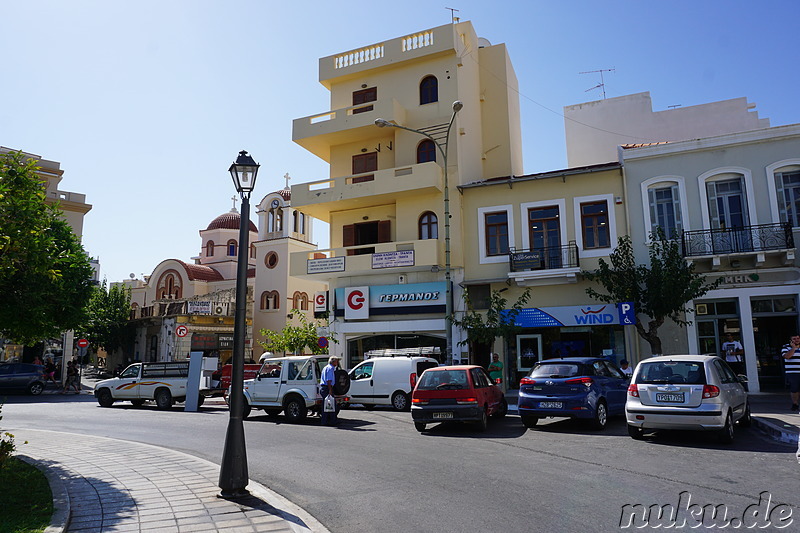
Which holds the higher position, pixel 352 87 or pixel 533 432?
pixel 352 87

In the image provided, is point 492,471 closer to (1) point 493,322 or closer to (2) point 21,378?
(1) point 493,322

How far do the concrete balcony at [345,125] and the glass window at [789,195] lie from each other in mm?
15470

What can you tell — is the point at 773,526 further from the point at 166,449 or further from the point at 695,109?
the point at 695,109

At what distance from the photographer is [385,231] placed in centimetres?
2700

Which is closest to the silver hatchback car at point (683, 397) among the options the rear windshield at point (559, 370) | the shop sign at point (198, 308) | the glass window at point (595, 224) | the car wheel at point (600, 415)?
the car wheel at point (600, 415)

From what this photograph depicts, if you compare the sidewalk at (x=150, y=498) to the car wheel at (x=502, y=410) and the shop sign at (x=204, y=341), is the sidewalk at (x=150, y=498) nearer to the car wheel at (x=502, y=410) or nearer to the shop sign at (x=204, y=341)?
the car wheel at (x=502, y=410)

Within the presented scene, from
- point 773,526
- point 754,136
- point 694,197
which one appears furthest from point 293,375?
point 754,136

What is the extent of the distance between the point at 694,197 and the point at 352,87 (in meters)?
16.6

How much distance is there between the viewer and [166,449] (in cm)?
1071

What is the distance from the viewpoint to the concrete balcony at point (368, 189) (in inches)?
973

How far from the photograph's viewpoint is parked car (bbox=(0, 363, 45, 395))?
1119 inches

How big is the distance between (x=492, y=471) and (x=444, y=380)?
5100mm

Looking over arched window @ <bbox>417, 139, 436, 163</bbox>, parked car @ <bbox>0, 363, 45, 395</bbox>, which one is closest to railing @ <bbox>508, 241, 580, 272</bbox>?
arched window @ <bbox>417, 139, 436, 163</bbox>

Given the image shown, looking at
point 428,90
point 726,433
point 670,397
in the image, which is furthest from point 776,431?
point 428,90
